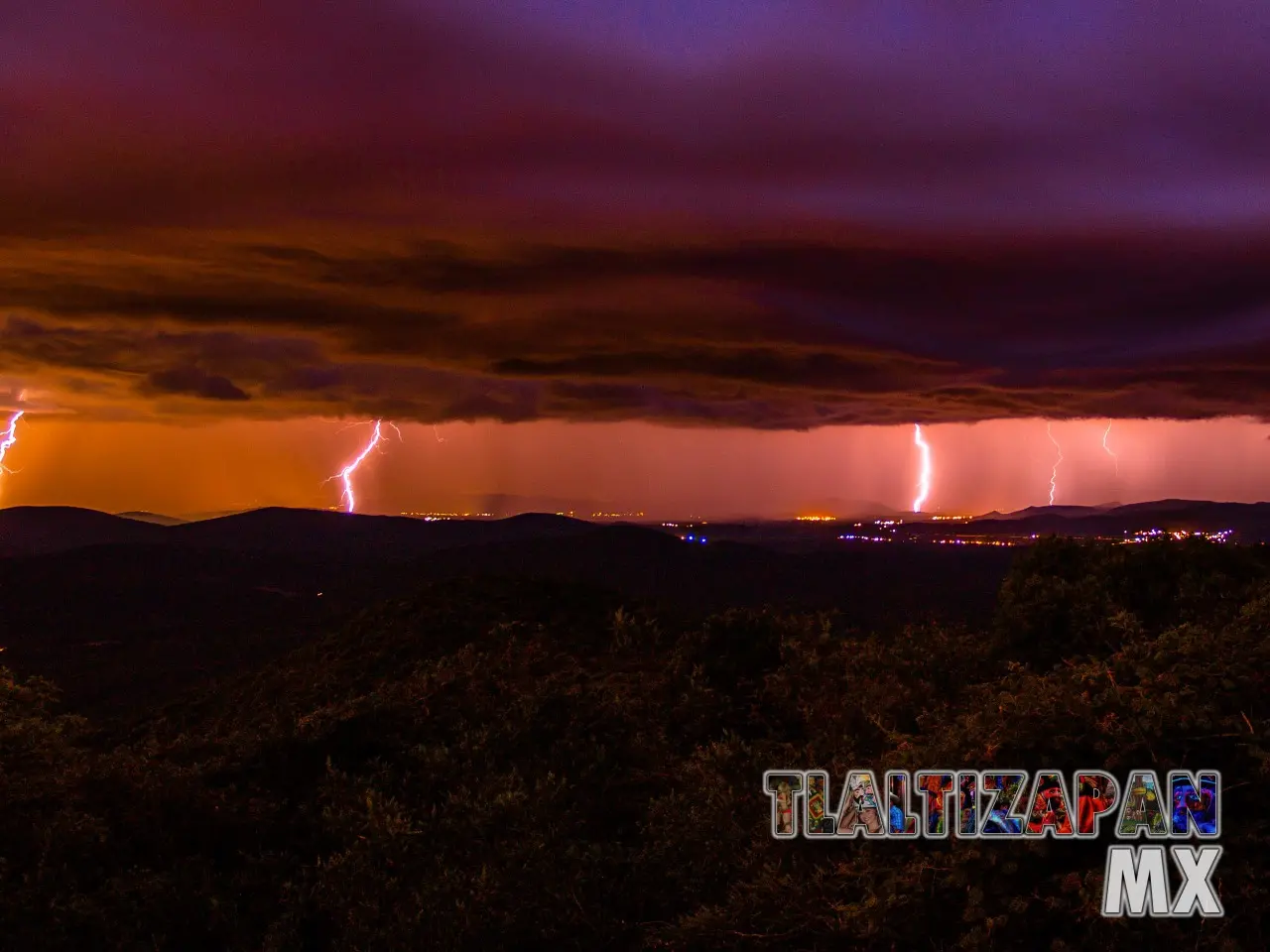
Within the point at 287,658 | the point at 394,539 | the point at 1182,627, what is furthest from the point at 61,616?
the point at 1182,627

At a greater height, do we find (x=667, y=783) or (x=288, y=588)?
(x=667, y=783)

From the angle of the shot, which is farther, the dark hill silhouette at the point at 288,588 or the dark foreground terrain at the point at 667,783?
the dark hill silhouette at the point at 288,588

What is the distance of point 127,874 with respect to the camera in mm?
13414

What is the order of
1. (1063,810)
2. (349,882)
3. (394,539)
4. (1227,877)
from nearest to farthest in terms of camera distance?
(1227,877) → (1063,810) → (349,882) → (394,539)

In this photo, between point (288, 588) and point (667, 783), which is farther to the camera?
point (288, 588)

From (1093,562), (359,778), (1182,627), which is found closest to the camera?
(1182,627)

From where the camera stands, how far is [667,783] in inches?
655

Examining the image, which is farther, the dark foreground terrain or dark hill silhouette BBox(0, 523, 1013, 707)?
dark hill silhouette BBox(0, 523, 1013, 707)

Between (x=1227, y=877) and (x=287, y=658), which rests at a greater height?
(x=1227, y=877)

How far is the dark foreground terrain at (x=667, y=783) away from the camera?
9.97m

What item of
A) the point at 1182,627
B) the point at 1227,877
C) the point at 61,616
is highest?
the point at 1182,627

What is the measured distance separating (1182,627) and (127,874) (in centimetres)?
1450

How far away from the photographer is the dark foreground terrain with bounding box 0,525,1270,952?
9969 millimetres

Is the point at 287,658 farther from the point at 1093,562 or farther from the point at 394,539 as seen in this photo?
the point at 394,539
